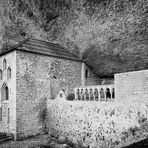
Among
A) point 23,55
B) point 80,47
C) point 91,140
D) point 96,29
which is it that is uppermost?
point 96,29

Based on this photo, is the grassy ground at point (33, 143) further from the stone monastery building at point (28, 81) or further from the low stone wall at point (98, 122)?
the low stone wall at point (98, 122)

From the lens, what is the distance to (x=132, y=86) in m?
9.00

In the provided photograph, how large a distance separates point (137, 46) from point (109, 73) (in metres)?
4.68

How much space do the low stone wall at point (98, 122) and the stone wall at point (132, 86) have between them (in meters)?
0.38

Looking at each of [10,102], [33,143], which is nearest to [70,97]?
[33,143]

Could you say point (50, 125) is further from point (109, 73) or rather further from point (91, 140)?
point (109, 73)

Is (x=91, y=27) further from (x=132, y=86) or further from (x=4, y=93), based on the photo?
(x=4, y=93)

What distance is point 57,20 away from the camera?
65.7ft

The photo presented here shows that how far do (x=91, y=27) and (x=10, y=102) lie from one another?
1024cm

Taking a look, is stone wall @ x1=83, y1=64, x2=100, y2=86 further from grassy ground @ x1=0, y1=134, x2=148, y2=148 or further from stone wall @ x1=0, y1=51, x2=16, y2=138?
stone wall @ x1=0, y1=51, x2=16, y2=138

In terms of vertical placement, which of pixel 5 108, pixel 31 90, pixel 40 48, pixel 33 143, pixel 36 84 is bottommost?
pixel 33 143

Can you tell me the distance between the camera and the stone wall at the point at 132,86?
8.44 m

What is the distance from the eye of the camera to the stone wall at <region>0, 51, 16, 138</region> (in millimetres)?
13719

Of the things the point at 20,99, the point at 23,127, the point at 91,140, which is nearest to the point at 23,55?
the point at 20,99
